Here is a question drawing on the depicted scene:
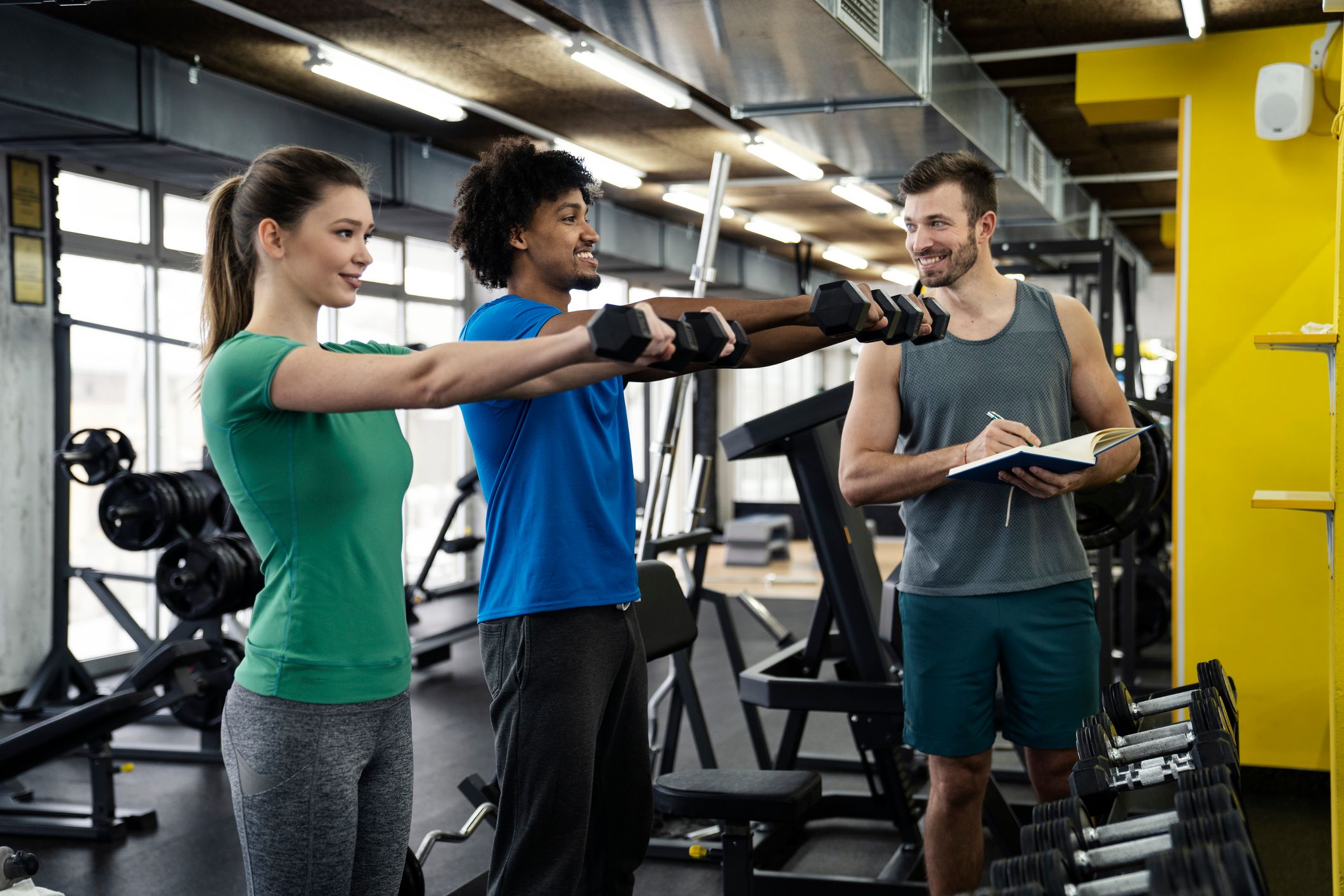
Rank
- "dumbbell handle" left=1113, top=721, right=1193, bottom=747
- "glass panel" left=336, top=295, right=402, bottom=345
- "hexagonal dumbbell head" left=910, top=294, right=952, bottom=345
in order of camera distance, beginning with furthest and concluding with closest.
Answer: "glass panel" left=336, top=295, right=402, bottom=345
"hexagonal dumbbell head" left=910, top=294, right=952, bottom=345
"dumbbell handle" left=1113, top=721, right=1193, bottom=747

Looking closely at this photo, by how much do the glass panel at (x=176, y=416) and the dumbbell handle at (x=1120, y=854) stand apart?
5.98 meters

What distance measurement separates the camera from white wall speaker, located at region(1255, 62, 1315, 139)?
4.10 metres

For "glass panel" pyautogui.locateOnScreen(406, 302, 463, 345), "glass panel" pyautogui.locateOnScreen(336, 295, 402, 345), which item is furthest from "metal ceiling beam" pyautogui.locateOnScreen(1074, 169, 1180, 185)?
"glass panel" pyautogui.locateOnScreen(336, 295, 402, 345)

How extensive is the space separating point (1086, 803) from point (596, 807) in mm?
735

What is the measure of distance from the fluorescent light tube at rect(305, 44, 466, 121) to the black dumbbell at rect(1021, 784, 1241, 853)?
4.29m

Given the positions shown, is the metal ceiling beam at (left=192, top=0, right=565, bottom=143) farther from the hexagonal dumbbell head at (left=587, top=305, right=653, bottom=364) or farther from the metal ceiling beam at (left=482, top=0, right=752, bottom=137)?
the hexagonal dumbbell head at (left=587, top=305, right=653, bottom=364)

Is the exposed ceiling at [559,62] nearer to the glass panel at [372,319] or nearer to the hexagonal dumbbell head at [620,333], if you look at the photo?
the glass panel at [372,319]

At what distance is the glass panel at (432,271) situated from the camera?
8508mm

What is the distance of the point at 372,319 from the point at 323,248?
22.9 ft


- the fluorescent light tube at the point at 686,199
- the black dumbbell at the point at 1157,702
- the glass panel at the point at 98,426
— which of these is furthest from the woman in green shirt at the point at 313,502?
the fluorescent light tube at the point at 686,199

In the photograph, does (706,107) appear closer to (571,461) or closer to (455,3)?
(455,3)

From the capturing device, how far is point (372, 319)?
26.9 ft

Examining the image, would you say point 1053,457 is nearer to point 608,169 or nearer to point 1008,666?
point 1008,666

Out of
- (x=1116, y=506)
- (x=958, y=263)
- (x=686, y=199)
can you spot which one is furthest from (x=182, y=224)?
(x=958, y=263)
